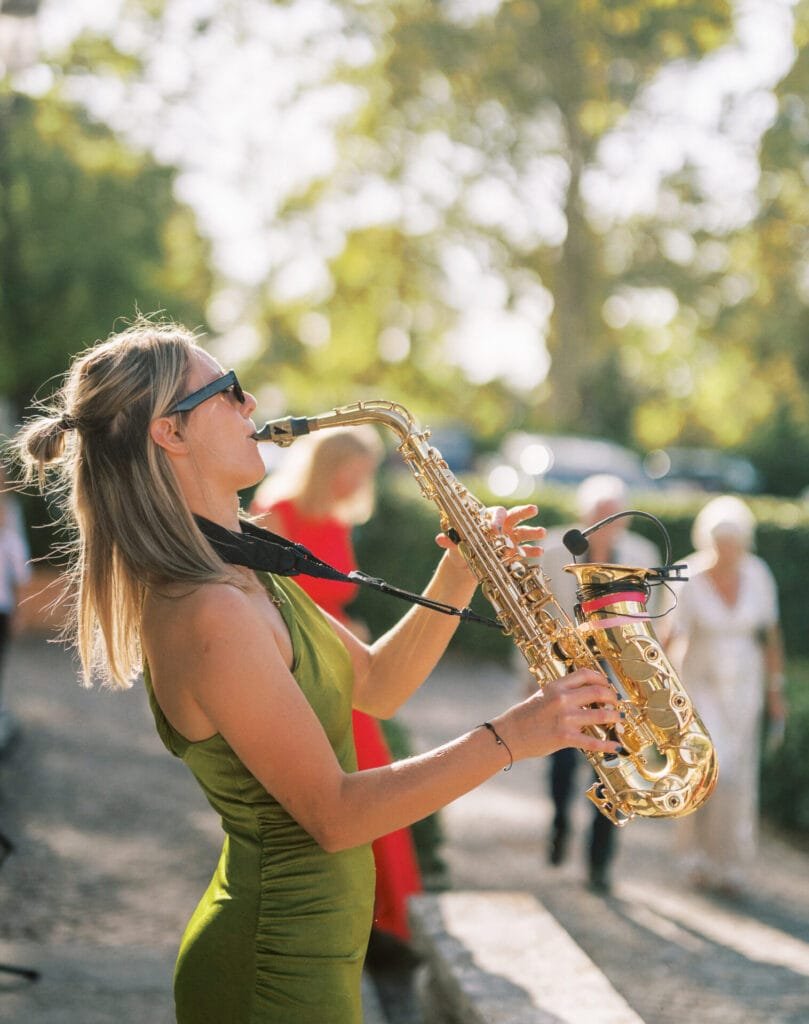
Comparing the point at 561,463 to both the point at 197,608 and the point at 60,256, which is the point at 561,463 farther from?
the point at 197,608

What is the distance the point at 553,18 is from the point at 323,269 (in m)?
18.4

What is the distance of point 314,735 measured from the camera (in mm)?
2131

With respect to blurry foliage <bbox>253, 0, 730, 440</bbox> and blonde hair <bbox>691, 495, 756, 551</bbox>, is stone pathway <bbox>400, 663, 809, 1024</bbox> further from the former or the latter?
blurry foliage <bbox>253, 0, 730, 440</bbox>

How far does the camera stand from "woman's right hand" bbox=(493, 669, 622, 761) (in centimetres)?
211

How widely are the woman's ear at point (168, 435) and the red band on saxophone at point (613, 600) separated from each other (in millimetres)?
823

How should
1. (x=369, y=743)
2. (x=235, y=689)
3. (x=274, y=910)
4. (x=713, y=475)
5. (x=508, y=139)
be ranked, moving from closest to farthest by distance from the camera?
(x=235, y=689), (x=274, y=910), (x=369, y=743), (x=508, y=139), (x=713, y=475)

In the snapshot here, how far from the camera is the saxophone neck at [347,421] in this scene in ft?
8.55

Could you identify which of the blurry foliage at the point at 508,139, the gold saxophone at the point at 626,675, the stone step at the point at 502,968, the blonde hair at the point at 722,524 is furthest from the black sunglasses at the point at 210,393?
the blurry foliage at the point at 508,139

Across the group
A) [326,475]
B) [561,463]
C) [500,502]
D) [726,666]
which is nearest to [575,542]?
[326,475]

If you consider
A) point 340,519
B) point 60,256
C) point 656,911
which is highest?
point 60,256

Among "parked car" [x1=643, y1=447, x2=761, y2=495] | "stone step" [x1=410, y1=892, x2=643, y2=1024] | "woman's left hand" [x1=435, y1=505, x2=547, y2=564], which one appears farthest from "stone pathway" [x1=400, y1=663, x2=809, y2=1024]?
"parked car" [x1=643, y1=447, x2=761, y2=495]

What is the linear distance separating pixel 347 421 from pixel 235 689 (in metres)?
0.92

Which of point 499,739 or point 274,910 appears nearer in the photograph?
point 499,739

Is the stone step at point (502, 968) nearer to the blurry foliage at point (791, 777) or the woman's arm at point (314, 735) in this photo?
the woman's arm at point (314, 735)
